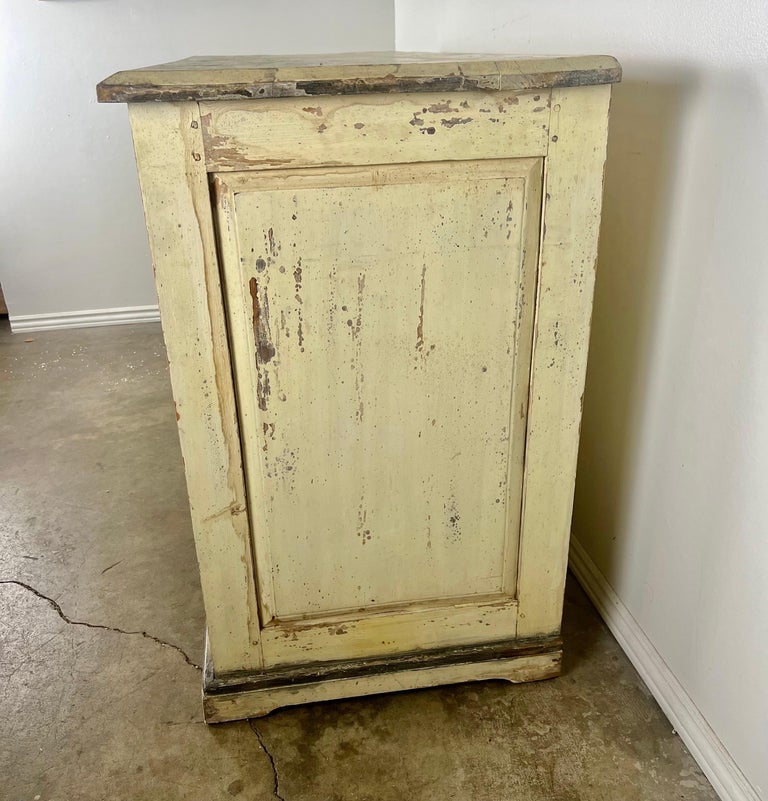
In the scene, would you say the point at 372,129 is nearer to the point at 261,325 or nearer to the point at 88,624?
the point at 261,325

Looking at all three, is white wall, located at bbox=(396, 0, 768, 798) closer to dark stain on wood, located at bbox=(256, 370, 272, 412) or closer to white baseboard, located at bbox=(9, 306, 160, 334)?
dark stain on wood, located at bbox=(256, 370, 272, 412)

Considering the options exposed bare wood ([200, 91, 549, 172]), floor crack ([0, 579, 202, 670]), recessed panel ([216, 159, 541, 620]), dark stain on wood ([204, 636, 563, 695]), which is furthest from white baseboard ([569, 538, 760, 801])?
exposed bare wood ([200, 91, 549, 172])

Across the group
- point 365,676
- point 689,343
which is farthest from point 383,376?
point 365,676

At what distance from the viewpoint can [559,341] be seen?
1.27 meters

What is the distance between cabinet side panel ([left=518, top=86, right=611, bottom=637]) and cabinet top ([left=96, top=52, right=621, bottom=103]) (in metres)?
0.04

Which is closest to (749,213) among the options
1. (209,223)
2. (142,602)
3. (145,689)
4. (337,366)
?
(337,366)

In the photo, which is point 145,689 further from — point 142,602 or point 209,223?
point 209,223

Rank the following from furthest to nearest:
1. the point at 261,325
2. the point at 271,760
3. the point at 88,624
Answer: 1. the point at 88,624
2. the point at 271,760
3. the point at 261,325

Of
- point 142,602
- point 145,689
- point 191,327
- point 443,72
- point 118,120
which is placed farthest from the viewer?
point 118,120

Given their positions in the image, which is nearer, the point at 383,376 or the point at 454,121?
the point at 454,121

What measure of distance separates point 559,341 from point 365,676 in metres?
0.78

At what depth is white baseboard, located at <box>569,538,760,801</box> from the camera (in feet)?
4.28

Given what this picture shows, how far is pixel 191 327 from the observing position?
1187 millimetres

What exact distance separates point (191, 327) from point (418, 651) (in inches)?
31.5
